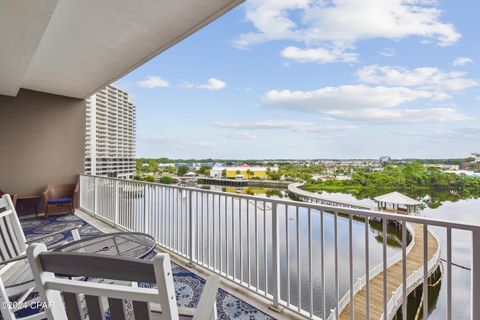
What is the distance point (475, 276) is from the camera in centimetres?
142

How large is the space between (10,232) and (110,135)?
729cm

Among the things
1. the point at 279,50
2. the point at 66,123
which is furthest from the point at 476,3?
the point at 279,50

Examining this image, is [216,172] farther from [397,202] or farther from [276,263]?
[276,263]

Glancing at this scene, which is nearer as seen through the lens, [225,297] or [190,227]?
[225,297]

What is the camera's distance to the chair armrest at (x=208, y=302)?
1108 millimetres

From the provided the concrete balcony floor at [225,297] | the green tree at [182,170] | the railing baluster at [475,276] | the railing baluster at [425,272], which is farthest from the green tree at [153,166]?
the railing baluster at [475,276]

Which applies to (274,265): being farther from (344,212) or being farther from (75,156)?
(75,156)

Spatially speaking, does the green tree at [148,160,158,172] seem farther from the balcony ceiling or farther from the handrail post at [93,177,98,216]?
the balcony ceiling

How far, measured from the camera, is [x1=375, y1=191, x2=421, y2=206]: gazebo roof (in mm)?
4303

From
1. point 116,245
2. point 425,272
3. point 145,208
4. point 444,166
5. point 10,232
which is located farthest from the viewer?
point 444,166

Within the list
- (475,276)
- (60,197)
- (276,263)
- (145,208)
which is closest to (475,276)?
(475,276)

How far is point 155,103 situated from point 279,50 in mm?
10996

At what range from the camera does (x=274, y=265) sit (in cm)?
242

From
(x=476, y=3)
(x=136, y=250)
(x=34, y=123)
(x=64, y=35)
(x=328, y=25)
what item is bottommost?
(x=136, y=250)
